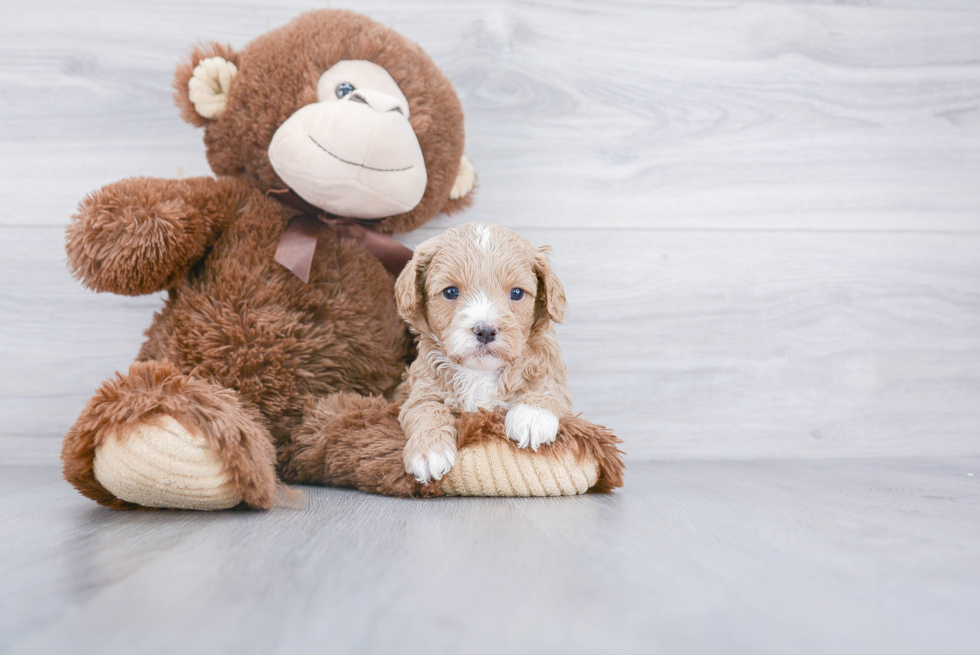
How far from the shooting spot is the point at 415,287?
788 mm

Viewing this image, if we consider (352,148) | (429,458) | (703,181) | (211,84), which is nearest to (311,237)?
(352,148)

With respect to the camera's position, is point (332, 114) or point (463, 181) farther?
point (463, 181)

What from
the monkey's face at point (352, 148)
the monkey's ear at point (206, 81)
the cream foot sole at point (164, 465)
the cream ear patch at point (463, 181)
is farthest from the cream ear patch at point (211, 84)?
the cream foot sole at point (164, 465)

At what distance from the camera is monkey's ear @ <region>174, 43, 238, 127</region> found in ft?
3.04

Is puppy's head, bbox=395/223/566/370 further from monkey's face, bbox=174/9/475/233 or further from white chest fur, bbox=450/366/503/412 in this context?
monkey's face, bbox=174/9/475/233

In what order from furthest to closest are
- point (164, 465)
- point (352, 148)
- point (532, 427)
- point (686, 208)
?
point (686, 208) < point (352, 148) < point (532, 427) < point (164, 465)

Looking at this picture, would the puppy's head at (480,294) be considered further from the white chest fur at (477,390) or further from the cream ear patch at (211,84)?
the cream ear patch at (211,84)

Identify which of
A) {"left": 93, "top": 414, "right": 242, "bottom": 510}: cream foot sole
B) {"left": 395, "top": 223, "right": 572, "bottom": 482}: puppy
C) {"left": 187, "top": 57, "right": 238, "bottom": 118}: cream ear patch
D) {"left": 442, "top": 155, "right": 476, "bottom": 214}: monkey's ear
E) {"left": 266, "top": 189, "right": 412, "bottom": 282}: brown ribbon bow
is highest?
{"left": 187, "top": 57, "right": 238, "bottom": 118}: cream ear patch

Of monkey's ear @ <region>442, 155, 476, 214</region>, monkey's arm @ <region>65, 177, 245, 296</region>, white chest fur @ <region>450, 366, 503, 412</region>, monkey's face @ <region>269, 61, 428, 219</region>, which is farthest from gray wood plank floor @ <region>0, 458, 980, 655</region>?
monkey's ear @ <region>442, 155, 476, 214</region>

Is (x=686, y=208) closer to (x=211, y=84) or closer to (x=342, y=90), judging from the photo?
(x=342, y=90)

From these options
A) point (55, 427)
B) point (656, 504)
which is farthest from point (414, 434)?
point (55, 427)

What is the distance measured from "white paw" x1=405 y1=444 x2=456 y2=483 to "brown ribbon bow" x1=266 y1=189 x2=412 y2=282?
33 centimetres

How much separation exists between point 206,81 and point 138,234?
27cm

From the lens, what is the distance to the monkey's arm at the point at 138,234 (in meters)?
0.80
